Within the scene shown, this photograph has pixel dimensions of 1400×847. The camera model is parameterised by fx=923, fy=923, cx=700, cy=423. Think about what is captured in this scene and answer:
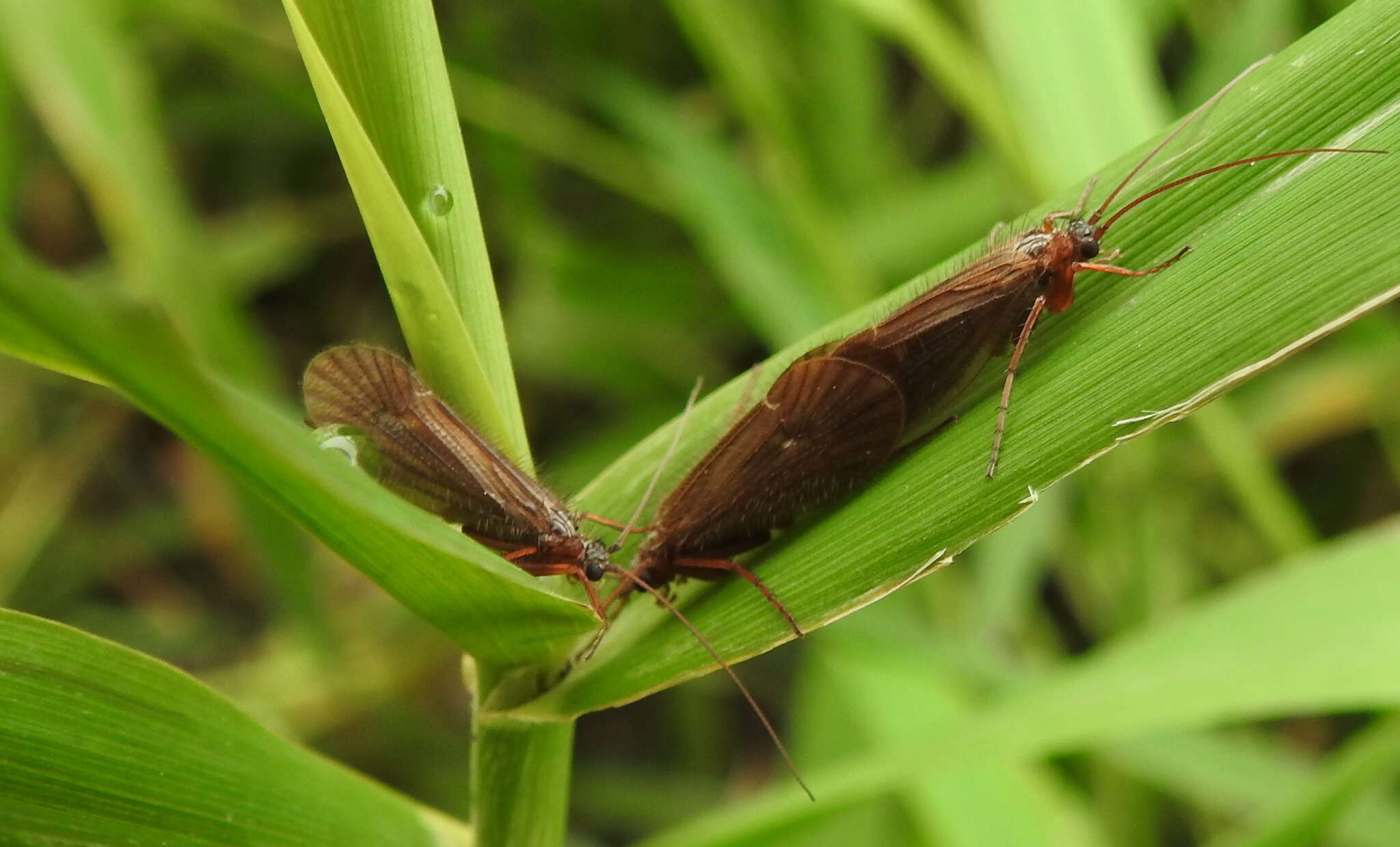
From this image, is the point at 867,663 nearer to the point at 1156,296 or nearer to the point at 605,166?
the point at 1156,296

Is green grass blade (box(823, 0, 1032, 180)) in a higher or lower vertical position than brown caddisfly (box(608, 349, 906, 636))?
higher

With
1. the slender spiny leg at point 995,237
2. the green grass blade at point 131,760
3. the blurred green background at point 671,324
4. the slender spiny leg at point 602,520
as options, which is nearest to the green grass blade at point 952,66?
the blurred green background at point 671,324

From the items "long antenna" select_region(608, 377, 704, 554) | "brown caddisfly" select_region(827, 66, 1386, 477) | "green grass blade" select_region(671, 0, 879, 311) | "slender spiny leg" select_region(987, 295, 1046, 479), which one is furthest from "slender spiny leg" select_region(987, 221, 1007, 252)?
"green grass blade" select_region(671, 0, 879, 311)

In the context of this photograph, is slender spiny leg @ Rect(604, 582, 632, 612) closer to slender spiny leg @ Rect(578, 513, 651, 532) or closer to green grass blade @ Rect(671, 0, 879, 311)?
slender spiny leg @ Rect(578, 513, 651, 532)

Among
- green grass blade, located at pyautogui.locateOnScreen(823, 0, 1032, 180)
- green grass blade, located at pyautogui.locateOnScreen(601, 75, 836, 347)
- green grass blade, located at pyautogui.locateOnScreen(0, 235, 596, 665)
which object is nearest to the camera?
green grass blade, located at pyautogui.locateOnScreen(0, 235, 596, 665)

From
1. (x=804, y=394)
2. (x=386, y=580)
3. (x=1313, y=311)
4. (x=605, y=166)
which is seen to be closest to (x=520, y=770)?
(x=386, y=580)

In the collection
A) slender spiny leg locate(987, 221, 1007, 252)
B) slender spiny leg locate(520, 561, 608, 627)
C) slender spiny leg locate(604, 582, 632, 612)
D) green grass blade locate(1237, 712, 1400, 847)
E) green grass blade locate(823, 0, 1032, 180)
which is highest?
green grass blade locate(823, 0, 1032, 180)

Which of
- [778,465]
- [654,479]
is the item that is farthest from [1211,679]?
[654,479]
